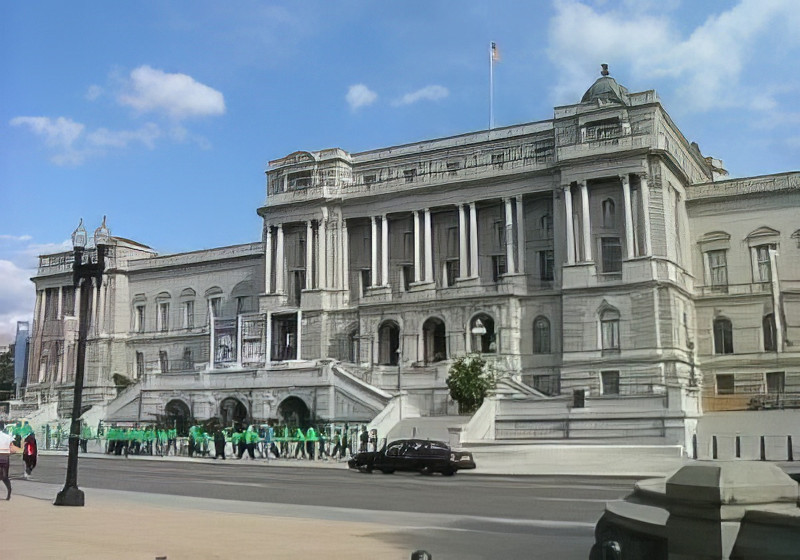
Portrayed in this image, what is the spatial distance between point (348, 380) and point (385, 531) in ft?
128

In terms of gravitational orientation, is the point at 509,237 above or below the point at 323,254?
below

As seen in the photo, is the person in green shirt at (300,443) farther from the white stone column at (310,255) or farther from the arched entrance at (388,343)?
the white stone column at (310,255)

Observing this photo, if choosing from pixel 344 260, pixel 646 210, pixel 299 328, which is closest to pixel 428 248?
pixel 344 260

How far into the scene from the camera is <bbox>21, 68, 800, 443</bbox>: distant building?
176 ft

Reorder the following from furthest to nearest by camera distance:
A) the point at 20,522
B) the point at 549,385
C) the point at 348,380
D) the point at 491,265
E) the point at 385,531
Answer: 1. the point at 491,265
2. the point at 549,385
3. the point at 348,380
4. the point at 20,522
5. the point at 385,531

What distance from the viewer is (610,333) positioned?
180 ft

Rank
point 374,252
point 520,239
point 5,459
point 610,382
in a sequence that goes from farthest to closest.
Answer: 1. point 374,252
2. point 520,239
3. point 610,382
4. point 5,459

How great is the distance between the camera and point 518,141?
6438 cm

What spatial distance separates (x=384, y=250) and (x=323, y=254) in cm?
463

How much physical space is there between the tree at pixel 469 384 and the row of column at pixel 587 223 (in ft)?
42.3

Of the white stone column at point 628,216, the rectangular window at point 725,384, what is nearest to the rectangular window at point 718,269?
the rectangular window at point 725,384

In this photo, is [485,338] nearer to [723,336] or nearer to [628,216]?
[628,216]

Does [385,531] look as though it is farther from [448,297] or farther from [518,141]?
[518,141]

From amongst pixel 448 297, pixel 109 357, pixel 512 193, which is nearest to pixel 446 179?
pixel 512 193
